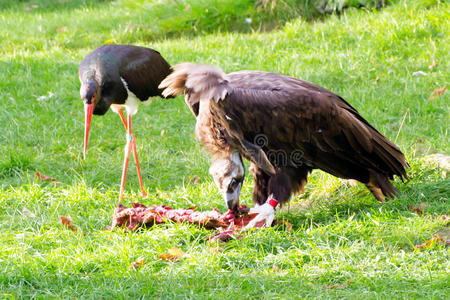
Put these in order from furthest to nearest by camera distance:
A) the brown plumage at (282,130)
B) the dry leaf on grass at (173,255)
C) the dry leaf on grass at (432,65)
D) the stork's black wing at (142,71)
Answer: the dry leaf on grass at (432,65) → the stork's black wing at (142,71) → the brown plumage at (282,130) → the dry leaf on grass at (173,255)

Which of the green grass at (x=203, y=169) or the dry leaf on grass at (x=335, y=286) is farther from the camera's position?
the green grass at (x=203, y=169)

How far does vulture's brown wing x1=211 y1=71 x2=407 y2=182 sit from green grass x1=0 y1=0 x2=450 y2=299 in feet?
1.09

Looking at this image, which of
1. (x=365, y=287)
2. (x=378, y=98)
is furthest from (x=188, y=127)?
(x=365, y=287)

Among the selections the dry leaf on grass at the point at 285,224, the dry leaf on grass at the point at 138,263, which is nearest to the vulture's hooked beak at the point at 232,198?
the dry leaf on grass at the point at 285,224

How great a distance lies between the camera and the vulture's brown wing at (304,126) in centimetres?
412

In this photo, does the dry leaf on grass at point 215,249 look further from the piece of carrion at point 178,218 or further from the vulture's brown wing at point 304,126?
the vulture's brown wing at point 304,126

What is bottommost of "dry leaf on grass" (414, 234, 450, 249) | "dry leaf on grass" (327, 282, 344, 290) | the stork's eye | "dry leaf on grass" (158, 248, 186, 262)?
"dry leaf on grass" (158, 248, 186, 262)

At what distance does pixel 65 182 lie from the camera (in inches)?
210

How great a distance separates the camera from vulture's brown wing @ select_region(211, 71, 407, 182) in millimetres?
4121

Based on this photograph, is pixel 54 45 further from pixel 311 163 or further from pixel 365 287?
pixel 365 287

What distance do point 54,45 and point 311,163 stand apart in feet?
18.5

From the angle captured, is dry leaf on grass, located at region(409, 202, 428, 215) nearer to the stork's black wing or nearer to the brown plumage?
the brown plumage

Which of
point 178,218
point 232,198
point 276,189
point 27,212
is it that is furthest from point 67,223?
point 276,189

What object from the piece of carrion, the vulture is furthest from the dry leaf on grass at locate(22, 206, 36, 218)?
the vulture
